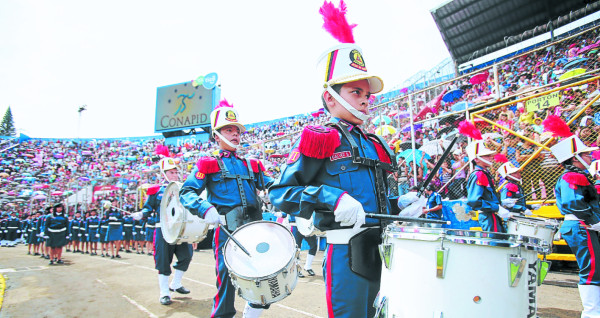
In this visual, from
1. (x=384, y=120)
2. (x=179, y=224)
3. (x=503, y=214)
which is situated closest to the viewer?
(x=179, y=224)

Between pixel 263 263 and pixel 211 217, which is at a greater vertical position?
pixel 211 217

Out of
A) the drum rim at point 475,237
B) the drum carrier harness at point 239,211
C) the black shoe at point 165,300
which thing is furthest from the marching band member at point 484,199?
the black shoe at point 165,300

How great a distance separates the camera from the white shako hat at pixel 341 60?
2166 millimetres

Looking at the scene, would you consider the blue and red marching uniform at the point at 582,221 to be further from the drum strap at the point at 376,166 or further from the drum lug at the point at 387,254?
the drum lug at the point at 387,254

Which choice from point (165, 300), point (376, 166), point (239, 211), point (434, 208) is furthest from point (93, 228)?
point (376, 166)

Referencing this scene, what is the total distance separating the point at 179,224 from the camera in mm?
4617

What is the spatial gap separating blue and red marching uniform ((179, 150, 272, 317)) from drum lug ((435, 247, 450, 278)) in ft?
7.23

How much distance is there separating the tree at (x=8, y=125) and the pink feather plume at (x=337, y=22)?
7553cm

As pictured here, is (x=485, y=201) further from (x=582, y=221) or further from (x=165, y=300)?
(x=165, y=300)

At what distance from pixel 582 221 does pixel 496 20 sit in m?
20.7

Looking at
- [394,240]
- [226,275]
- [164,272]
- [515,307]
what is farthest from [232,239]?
[164,272]

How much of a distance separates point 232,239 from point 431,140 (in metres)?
7.57

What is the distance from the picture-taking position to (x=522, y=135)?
7645 millimetres

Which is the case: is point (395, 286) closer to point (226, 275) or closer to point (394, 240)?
point (394, 240)
